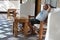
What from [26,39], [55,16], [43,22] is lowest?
[26,39]

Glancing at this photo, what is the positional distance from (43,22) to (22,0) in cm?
256

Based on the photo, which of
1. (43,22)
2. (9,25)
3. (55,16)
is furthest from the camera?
(9,25)

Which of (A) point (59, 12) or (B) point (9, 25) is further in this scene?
(B) point (9, 25)

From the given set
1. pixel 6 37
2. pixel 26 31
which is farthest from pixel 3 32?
pixel 26 31

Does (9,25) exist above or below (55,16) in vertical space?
below

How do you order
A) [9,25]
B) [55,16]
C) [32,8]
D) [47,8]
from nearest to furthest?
[55,16] < [47,8] < [32,8] < [9,25]

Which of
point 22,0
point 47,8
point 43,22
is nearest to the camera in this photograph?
point 43,22

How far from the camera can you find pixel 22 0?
6012 mm

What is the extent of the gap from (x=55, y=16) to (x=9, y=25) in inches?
141

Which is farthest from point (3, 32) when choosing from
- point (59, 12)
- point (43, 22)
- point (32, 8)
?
point (59, 12)

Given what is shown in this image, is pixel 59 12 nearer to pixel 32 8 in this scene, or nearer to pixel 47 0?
pixel 47 0

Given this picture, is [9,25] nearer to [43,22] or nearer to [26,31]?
[26,31]

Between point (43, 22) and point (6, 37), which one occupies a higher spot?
point (43, 22)

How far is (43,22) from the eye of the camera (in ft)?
11.9
